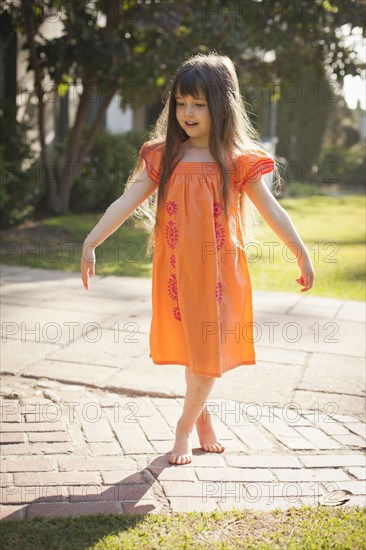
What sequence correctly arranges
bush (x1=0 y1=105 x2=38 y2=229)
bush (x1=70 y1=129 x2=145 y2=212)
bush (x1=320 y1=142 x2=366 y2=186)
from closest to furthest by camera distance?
bush (x1=0 y1=105 x2=38 y2=229) < bush (x1=70 y1=129 x2=145 y2=212) < bush (x1=320 y1=142 x2=366 y2=186)

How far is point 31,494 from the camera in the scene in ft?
7.94

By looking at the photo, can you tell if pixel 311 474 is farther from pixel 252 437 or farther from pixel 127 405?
pixel 127 405

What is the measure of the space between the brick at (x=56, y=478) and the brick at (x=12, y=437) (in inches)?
12.0

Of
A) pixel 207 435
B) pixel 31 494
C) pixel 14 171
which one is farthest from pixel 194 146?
pixel 14 171

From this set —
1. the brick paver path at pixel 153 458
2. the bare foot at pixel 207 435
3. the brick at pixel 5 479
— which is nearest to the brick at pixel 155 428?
the brick paver path at pixel 153 458

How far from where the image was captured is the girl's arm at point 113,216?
2658 millimetres

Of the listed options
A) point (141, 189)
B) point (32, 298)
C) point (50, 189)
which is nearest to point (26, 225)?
point (50, 189)

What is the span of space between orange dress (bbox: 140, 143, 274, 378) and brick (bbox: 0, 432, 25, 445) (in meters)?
0.69

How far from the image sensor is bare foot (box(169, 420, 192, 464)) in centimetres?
272

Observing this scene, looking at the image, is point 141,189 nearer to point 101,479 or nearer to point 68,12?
point 101,479

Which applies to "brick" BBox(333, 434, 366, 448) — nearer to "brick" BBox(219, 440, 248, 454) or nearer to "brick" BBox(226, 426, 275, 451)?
"brick" BBox(226, 426, 275, 451)

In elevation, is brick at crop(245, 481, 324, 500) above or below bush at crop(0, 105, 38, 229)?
below

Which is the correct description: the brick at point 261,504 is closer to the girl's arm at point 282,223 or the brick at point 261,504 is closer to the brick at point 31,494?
the brick at point 31,494

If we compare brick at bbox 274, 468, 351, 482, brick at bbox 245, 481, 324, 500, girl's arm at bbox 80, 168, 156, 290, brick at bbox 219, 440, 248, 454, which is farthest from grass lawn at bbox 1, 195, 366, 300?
brick at bbox 245, 481, 324, 500
